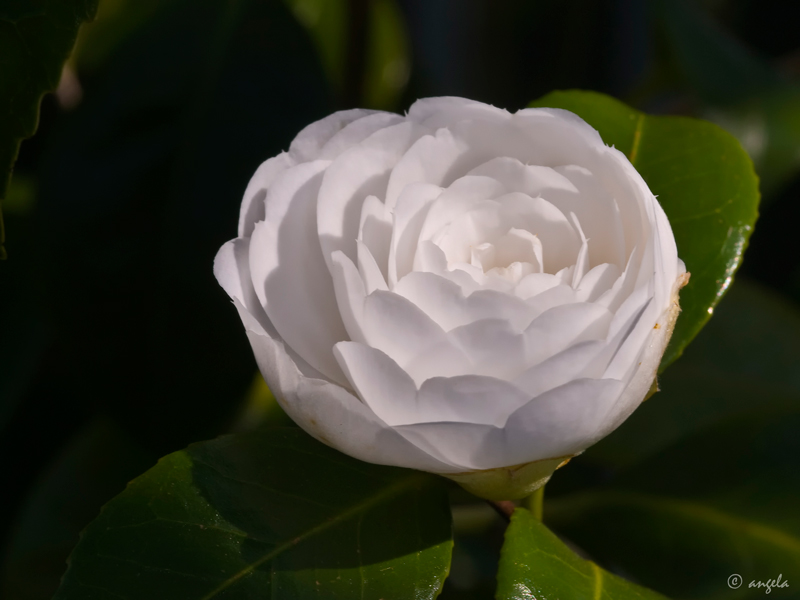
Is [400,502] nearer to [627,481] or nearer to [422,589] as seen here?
[422,589]

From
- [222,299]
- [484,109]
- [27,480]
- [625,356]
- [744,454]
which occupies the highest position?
[484,109]

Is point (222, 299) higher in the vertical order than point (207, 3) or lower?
lower

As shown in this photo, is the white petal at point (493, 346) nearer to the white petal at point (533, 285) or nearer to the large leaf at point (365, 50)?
the white petal at point (533, 285)

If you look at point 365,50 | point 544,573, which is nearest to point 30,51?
point 544,573

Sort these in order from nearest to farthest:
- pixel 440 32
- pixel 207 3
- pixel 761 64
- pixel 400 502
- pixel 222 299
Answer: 1. pixel 400 502
2. pixel 222 299
3. pixel 207 3
4. pixel 761 64
5. pixel 440 32

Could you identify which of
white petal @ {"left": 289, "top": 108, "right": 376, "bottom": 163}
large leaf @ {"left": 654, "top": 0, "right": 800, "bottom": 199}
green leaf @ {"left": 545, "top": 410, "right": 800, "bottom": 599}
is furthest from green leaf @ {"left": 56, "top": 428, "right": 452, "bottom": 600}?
large leaf @ {"left": 654, "top": 0, "right": 800, "bottom": 199}

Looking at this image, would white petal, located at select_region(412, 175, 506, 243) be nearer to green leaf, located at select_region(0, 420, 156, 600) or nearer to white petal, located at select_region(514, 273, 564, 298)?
white petal, located at select_region(514, 273, 564, 298)

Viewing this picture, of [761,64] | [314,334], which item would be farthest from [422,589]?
[761,64]

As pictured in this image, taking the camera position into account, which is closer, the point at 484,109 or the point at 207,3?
the point at 484,109
